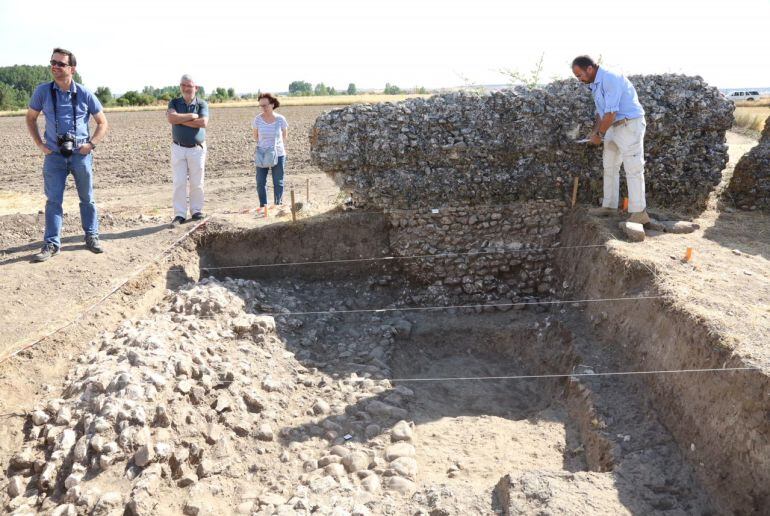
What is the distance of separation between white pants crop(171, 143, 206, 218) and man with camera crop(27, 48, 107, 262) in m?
1.24

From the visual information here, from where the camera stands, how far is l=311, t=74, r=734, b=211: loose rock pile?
290 inches

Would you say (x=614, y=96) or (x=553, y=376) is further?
(x=614, y=96)

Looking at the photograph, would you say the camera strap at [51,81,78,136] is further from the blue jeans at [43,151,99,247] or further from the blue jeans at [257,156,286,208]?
the blue jeans at [257,156,286,208]

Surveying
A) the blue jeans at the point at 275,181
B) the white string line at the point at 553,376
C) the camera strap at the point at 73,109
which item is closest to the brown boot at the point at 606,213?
the white string line at the point at 553,376

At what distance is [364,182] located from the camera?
24.7ft

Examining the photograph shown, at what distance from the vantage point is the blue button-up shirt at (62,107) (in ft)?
20.0

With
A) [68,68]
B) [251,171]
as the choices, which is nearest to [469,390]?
[68,68]

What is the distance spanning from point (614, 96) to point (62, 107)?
590 centimetres

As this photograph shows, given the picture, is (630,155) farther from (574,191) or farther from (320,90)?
(320,90)

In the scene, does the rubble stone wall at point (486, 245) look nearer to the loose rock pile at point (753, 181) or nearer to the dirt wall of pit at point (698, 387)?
the dirt wall of pit at point (698, 387)

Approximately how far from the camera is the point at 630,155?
6.63 metres

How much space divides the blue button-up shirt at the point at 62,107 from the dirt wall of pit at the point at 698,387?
5.71 metres

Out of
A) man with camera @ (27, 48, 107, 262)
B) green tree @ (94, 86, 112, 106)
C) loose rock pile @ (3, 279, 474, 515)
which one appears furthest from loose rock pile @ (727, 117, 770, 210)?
green tree @ (94, 86, 112, 106)

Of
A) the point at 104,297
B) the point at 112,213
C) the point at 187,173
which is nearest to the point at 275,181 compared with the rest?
the point at 187,173
